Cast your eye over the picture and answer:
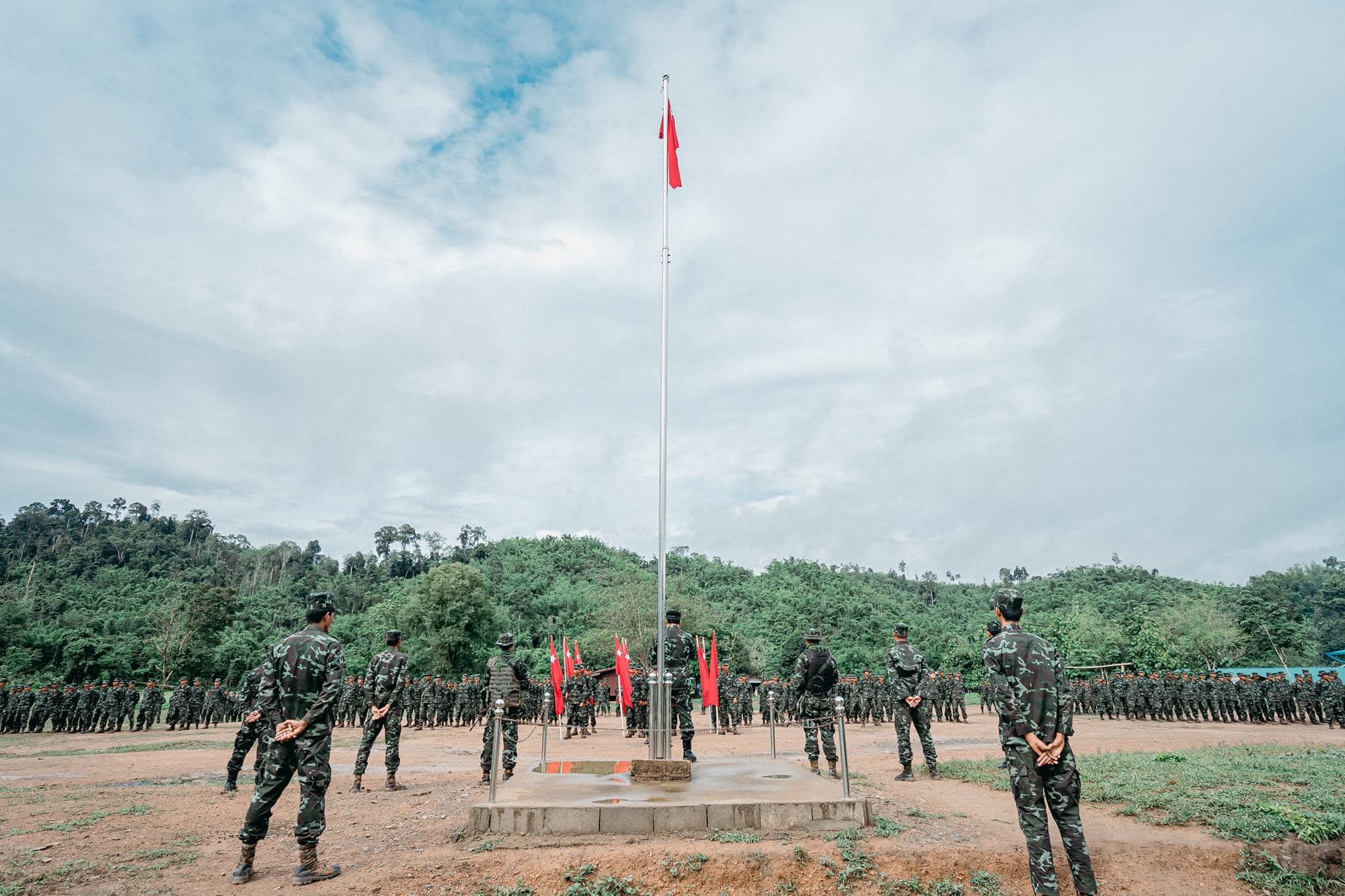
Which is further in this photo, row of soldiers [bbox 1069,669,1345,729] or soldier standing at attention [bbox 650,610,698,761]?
row of soldiers [bbox 1069,669,1345,729]

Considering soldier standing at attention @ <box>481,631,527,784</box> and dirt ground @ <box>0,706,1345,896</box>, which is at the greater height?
soldier standing at attention @ <box>481,631,527,784</box>

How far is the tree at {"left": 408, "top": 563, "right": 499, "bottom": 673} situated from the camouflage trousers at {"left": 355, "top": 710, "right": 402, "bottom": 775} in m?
37.0

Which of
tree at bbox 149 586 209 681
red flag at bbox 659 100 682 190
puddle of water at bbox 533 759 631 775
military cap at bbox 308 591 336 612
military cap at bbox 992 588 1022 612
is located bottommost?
puddle of water at bbox 533 759 631 775

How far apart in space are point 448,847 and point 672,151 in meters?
10.6

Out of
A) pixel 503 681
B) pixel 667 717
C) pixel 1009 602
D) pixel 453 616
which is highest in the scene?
pixel 453 616

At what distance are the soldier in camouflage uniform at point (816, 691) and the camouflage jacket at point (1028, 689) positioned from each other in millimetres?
4700

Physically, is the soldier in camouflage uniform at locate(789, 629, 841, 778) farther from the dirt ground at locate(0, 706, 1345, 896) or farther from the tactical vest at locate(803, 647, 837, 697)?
the dirt ground at locate(0, 706, 1345, 896)

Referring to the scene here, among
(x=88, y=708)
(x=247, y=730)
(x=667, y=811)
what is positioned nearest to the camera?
(x=667, y=811)

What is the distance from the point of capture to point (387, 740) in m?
9.83

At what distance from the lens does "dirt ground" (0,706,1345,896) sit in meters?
5.25

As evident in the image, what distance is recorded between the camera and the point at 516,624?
6078cm

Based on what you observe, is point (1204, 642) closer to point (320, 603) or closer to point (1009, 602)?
point (1009, 602)

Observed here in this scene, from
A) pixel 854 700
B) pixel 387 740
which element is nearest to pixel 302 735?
pixel 387 740

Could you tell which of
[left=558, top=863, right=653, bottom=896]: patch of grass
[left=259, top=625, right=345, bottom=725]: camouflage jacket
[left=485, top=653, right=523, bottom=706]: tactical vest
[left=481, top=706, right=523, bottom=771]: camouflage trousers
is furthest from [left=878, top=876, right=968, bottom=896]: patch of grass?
[left=485, top=653, right=523, bottom=706]: tactical vest
